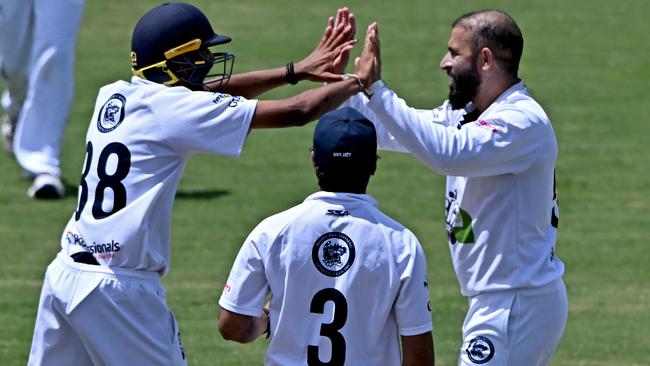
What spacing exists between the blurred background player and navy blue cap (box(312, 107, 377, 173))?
8331 millimetres

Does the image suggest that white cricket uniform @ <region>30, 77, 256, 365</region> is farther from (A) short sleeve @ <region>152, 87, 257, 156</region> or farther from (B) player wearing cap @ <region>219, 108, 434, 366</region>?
(B) player wearing cap @ <region>219, 108, 434, 366</region>

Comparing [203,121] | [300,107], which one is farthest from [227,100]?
[300,107]

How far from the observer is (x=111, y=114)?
6477 millimetres

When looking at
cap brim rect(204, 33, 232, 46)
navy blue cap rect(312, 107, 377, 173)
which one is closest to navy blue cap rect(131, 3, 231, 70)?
cap brim rect(204, 33, 232, 46)

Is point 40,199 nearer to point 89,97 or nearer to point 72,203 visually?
point 72,203

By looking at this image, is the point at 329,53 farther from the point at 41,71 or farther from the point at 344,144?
the point at 41,71

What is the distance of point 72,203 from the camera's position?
13898 mm

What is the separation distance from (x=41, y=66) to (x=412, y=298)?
8.97 metres

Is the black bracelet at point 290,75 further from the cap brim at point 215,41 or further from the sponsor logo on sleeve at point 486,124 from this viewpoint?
the sponsor logo on sleeve at point 486,124

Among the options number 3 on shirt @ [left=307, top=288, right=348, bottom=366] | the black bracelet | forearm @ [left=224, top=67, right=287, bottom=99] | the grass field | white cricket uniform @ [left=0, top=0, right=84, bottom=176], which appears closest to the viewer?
number 3 on shirt @ [left=307, top=288, right=348, bottom=366]

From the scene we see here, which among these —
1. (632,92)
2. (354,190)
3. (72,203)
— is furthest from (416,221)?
(354,190)

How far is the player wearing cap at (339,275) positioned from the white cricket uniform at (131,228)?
24.6 inches

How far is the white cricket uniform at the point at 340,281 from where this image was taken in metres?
5.71

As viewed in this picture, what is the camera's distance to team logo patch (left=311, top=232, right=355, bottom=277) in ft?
18.8
